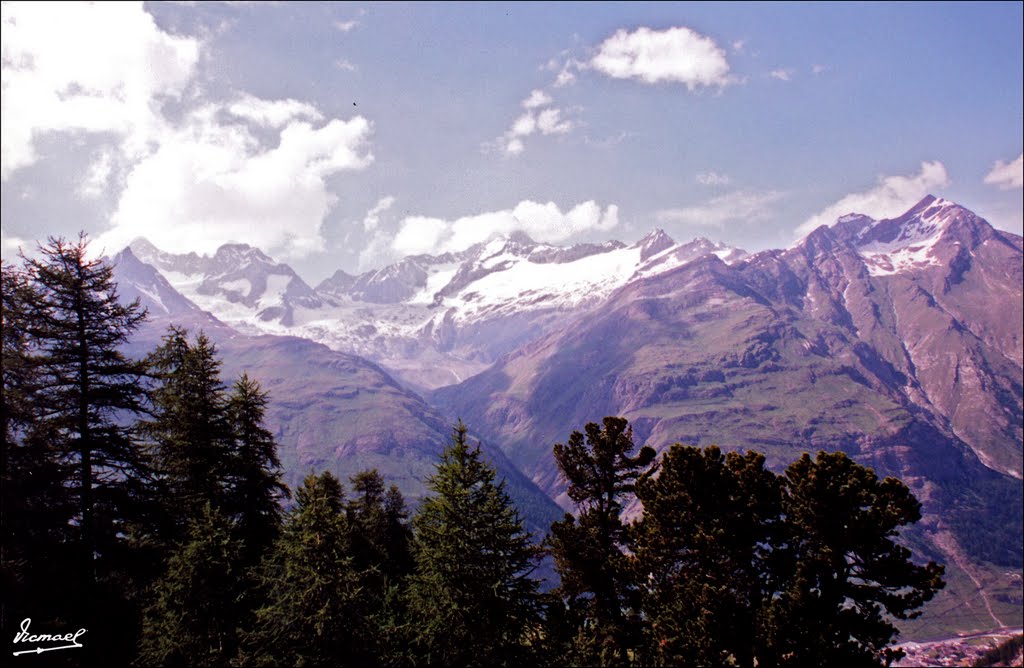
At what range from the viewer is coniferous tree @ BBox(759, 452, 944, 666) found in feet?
72.4

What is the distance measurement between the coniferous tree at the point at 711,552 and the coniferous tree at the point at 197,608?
715 inches

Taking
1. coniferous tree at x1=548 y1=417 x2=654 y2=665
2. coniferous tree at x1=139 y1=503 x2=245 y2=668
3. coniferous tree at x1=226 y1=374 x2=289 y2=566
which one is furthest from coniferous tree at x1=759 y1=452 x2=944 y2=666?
coniferous tree at x1=226 y1=374 x2=289 y2=566

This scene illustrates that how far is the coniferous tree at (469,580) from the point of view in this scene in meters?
21.4

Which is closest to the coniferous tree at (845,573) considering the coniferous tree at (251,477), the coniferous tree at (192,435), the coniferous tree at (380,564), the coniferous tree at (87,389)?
the coniferous tree at (380,564)

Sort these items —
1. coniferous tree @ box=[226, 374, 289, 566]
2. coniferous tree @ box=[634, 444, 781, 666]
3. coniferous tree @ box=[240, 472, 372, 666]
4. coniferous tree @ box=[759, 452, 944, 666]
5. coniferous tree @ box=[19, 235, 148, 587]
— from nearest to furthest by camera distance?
coniferous tree @ box=[240, 472, 372, 666]
coniferous tree @ box=[759, 452, 944, 666]
coniferous tree @ box=[19, 235, 148, 587]
coniferous tree @ box=[634, 444, 781, 666]
coniferous tree @ box=[226, 374, 289, 566]

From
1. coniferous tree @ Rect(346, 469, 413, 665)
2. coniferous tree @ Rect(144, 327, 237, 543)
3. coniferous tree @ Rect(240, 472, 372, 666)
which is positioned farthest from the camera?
coniferous tree @ Rect(144, 327, 237, 543)

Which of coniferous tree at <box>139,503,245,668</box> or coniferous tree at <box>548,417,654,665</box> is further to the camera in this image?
coniferous tree at <box>548,417,654,665</box>

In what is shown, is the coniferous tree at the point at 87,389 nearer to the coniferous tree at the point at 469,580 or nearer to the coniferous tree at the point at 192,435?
the coniferous tree at the point at 192,435

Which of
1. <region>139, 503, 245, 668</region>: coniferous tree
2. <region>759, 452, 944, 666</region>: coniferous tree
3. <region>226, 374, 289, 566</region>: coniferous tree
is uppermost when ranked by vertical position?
<region>226, 374, 289, 566</region>: coniferous tree

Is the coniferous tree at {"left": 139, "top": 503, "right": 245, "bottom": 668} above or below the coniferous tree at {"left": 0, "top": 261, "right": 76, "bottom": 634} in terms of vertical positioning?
below

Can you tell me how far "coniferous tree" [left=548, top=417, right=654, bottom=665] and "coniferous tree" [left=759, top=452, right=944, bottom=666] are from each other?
7459 mm

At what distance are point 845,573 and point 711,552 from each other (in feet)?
16.6

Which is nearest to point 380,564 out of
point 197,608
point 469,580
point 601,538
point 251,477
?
point 251,477

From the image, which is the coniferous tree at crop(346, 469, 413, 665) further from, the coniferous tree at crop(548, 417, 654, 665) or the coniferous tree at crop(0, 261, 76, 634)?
the coniferous tree at crop(0, 261, 76, 634)
